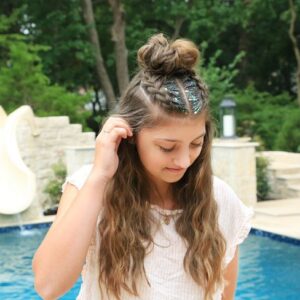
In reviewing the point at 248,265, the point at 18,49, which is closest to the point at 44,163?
the point at 18,49

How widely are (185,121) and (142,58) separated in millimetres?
177

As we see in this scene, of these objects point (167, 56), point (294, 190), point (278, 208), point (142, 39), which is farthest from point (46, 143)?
point (167, 56)

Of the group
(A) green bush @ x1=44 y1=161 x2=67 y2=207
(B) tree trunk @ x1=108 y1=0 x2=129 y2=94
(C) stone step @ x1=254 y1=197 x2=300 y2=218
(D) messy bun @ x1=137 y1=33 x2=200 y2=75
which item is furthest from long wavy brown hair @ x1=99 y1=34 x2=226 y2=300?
(B) tree trunk @ x1=108 y1=0 x2=129 y2=94

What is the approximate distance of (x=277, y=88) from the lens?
23328 millimetres

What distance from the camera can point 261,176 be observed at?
11102mm

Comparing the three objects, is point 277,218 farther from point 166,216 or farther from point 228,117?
point 166,216

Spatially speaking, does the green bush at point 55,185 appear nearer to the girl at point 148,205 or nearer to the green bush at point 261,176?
A: the green bush at point 261,176

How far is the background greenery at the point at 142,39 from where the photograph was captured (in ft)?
44.2

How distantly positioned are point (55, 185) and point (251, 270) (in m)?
4.59

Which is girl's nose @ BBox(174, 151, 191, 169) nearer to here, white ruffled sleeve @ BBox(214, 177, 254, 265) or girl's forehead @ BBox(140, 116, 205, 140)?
girl's forehead @ BBox(140, 116, 205, 140)

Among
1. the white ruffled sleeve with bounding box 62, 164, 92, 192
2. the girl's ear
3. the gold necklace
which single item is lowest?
the gold necklace

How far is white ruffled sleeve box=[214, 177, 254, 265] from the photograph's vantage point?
1628 mm

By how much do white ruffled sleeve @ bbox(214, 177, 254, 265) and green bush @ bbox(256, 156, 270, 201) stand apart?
951 centimetres

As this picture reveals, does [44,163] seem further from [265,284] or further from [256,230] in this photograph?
[265,284]
